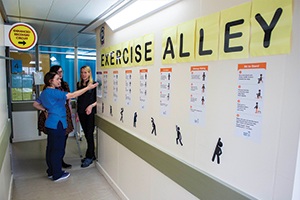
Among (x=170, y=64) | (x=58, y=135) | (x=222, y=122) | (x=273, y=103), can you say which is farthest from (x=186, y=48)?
(x=58, y=135)

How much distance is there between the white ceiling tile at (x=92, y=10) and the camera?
2.58 m

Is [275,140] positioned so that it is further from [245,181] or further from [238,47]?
[238,47]

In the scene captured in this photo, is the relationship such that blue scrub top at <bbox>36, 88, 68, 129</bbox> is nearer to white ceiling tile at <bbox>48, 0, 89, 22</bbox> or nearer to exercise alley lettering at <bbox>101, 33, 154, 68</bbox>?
exercise alley lettering at <bbox>101, 33, 154, 68</bbox>

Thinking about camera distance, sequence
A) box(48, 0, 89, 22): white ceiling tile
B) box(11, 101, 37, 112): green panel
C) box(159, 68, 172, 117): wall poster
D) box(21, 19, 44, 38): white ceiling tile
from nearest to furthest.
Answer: box(159, 68, 172, 117): wall poster
box(48, 0, 89, 22): white ceiling tile
box(21, 19, 44, 38): white ceiling tile
box(11, 101, 37, 112): green panel

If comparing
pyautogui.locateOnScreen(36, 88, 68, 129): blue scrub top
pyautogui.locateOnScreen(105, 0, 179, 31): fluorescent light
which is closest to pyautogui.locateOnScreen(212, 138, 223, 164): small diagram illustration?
pyautogui.locateOnScreen(105, 0, 179, 31): fluorescent light

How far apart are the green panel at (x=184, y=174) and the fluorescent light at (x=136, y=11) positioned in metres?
1.38

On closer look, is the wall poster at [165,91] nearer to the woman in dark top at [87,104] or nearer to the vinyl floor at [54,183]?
the vinyl floor at [54,183]

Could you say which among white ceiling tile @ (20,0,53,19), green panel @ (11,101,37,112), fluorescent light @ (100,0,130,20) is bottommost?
green panel @ (11,101,37,112)

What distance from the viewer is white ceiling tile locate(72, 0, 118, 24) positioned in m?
2.58

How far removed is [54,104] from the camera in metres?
3.16

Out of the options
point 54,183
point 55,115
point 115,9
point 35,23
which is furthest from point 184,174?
point 35,23

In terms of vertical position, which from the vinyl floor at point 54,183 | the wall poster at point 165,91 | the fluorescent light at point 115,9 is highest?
the fluorescent light at point 115,9

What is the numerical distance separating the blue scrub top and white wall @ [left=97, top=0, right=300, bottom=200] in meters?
1.33

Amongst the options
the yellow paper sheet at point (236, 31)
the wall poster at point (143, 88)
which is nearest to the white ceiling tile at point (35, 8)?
the wall poster at point (143, 88)
